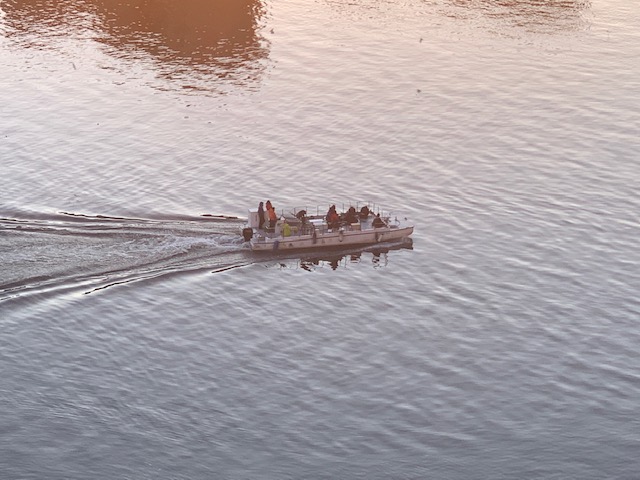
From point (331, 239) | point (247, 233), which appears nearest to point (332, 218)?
point (331, 239)

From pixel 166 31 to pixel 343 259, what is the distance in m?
67.3

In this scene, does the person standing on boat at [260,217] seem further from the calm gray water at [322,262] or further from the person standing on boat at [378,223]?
the person standing on boat at [378,223]

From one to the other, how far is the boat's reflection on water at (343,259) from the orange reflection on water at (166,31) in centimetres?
4572

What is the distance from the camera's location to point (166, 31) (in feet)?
467

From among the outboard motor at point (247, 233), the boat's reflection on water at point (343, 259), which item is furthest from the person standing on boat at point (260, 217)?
the boat's reflection on water at point (343, 259)

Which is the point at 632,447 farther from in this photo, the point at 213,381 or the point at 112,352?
the point at 112,352

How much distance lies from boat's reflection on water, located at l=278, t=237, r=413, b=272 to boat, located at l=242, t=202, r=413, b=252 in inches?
24.6

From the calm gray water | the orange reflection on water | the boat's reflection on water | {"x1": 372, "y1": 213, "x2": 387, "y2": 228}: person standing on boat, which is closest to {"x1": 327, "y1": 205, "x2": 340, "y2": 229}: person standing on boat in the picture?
the boat's reflection on water

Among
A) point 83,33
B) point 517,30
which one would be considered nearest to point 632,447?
point 517,30

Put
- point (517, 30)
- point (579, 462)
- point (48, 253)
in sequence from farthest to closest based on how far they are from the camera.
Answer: point (517, 30), point (48, 253), point (579, 462)

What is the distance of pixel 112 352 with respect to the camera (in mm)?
72500

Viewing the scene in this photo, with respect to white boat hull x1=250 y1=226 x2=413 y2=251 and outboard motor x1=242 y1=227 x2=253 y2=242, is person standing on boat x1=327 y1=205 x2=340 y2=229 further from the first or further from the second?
outboard motor x1=242 y1=227 x2=253 y2=242

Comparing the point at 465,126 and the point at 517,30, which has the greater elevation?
the point at 517,30

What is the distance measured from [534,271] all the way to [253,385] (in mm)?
26270
